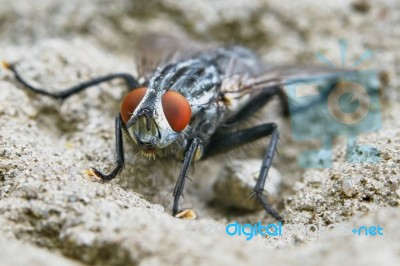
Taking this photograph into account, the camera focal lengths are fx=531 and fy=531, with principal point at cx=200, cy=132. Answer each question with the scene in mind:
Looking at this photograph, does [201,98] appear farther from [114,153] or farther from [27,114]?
[27,114]

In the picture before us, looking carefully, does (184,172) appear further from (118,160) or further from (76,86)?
(76,86)

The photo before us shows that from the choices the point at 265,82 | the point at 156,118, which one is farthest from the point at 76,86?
the point at 265,82

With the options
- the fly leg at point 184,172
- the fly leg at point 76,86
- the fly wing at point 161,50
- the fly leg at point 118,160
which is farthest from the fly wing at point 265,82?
the fly leg at point 118,160

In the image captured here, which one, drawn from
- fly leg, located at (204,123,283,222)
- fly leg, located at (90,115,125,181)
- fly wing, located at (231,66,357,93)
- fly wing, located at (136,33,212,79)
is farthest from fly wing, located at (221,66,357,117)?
fly leg, located at (90,115,125,181)

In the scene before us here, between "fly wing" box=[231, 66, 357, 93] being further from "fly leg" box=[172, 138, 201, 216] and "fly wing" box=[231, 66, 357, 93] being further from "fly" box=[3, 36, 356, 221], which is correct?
"fly leg" box=[172, 138, 201, 216]

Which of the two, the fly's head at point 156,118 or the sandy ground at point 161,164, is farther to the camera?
the fly's head at point 156,118

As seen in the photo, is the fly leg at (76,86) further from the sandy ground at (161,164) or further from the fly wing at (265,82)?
the fly wing at (265,82)
